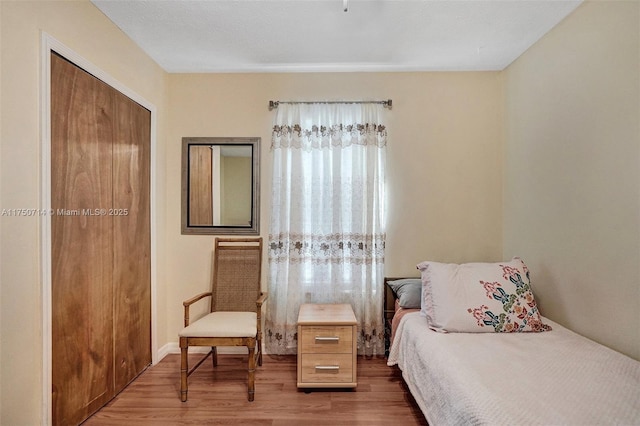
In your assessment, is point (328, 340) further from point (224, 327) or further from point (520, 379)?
point (520, 379)

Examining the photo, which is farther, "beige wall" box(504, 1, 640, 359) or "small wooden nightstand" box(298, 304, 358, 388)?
"small wooden nightstand" box(298, 304, 358, 388)

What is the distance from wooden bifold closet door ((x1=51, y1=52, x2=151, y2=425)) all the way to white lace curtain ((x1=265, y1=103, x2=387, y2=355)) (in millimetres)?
1117

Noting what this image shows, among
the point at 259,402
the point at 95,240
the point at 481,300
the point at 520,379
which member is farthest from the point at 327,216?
the point at 520,379

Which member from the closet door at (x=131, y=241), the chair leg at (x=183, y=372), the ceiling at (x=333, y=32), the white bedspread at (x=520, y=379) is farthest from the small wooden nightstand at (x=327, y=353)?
the ceiling at (x=333, y=32)

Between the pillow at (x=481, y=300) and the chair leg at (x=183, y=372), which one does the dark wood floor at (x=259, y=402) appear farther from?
the pillow at (x=481, y=300)

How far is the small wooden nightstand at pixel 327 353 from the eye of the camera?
2.49 m

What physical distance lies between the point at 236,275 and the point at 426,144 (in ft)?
7.13

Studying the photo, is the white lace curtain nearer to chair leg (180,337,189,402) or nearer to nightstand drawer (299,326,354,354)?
nightstand drawer (299,326,354,354)

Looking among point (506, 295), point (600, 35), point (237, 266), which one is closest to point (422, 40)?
point (600, 35)

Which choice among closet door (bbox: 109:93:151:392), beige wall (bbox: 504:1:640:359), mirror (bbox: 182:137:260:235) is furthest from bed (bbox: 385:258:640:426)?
closet door (bbox: 109:93:151:392)

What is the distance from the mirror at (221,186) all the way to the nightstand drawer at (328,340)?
112cm

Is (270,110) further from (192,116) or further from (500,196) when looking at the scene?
(500,196)

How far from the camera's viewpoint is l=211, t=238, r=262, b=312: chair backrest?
3.00m

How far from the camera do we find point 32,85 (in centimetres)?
170
